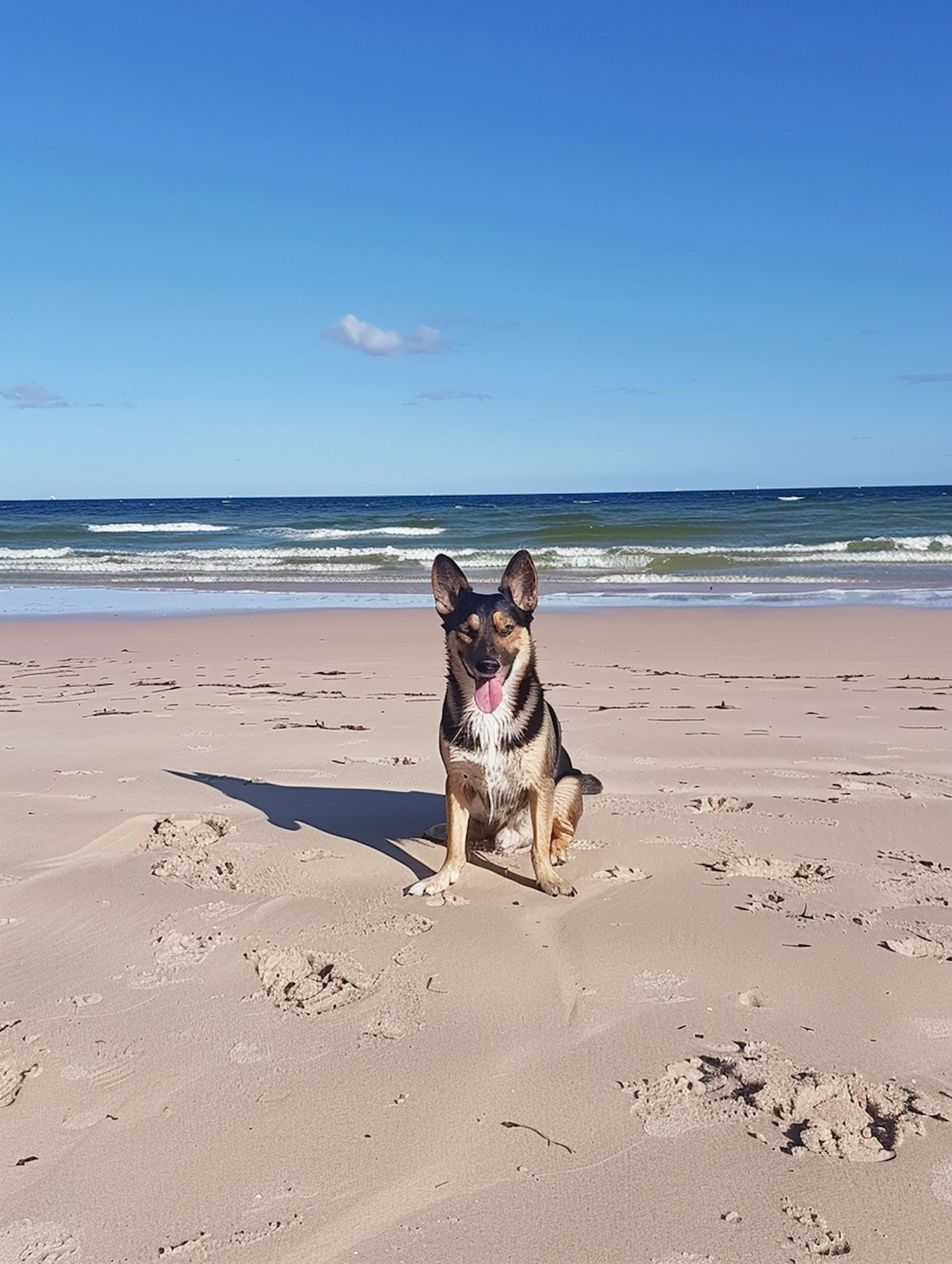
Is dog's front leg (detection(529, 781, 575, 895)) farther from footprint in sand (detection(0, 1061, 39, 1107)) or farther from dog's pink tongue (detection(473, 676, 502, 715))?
footprint in sand (detection(0, 1061, 39, 1107))

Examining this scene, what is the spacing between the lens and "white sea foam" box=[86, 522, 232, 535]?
43.1m

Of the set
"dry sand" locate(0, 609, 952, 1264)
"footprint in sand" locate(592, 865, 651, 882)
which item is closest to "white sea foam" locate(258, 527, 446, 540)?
"dry sand" locate(0, 609, 952, 1264)

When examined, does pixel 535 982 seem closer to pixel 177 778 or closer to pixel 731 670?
pixel 177 778

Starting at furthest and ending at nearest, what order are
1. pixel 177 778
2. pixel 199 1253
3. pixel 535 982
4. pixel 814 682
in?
1. pixel 814 682
2. pixel 177 778
3. pixel 535 982
4. pixel 199 1253

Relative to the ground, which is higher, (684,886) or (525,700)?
(525,700)

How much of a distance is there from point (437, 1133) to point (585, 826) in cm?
275

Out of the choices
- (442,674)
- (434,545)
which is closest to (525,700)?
(442,674)

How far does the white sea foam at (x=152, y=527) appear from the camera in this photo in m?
43.1

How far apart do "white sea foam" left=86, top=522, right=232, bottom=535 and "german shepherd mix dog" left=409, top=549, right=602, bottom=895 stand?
39622mm

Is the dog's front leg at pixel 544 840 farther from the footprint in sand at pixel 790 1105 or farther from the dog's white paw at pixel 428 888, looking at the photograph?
the footprint in sand at pixel 790 1105

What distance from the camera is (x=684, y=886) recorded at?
4.19m

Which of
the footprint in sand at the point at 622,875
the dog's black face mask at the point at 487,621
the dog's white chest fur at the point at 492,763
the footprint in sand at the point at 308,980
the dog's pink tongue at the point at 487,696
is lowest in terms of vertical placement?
the footprint in sand at the point at 622,875

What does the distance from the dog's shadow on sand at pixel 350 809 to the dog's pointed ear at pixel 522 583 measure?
133 cm

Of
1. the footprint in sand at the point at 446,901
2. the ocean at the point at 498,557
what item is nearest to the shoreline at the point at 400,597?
the ocean at the point at 498,557
